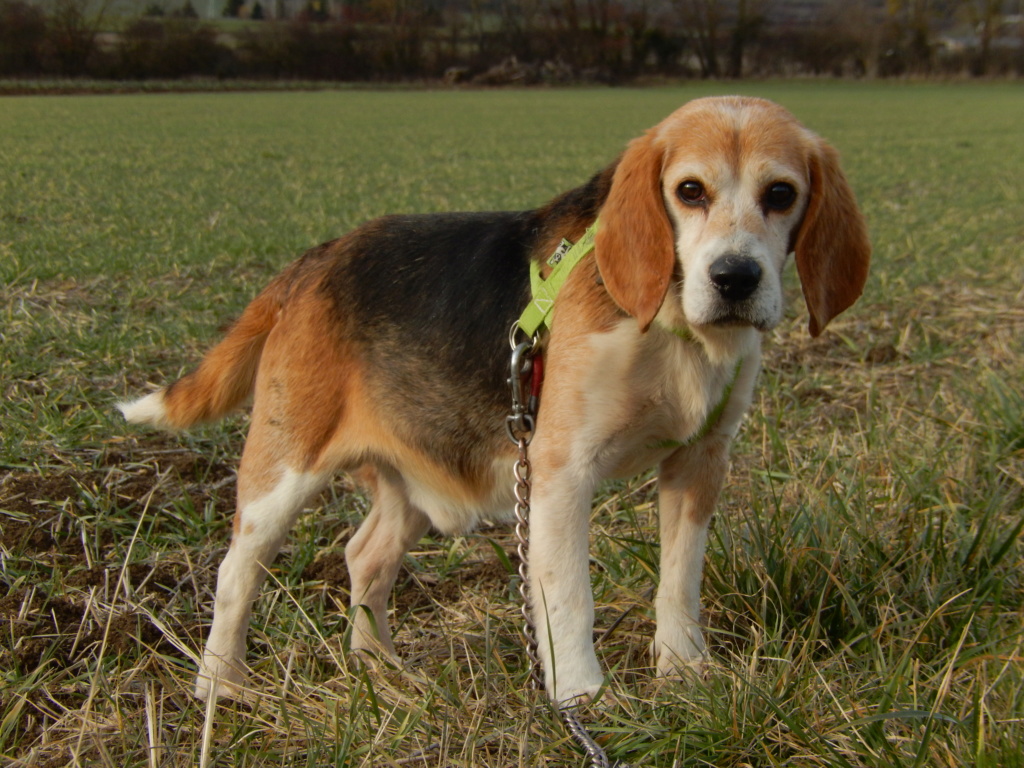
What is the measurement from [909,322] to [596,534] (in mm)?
3580

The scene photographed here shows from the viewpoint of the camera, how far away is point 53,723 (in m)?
2.71

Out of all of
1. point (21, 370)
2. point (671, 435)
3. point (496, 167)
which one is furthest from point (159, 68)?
point (671, 435)

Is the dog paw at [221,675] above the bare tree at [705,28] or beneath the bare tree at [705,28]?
beneath

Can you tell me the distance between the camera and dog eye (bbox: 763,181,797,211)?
2.48 metres

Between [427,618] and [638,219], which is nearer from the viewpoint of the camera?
[638,219]

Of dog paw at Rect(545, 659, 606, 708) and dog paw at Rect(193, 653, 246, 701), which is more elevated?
dog paw at Rect(545, 659, 606, 708)

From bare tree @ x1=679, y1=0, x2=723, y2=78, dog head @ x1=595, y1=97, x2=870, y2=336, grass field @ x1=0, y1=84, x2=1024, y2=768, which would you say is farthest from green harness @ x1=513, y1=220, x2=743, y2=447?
bare tree @ x1=679, y1=0, x2=723, y2=78

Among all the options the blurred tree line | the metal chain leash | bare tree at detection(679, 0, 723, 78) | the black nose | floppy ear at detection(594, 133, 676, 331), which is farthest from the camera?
bare tree at detection(679, 0, 723, 78)

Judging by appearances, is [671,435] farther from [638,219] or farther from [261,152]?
[261,152]

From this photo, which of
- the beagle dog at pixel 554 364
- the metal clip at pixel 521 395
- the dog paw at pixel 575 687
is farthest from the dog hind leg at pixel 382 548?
the dog paw at pixel 575 687

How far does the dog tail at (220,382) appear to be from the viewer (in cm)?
331

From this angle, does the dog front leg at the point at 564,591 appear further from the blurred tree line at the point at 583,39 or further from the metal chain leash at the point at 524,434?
the blurred tree line at the point at 583,39

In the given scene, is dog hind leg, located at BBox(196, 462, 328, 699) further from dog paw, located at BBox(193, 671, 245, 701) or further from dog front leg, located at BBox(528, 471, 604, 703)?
dog front leg, located at BBox(528, 471, 604, 703)

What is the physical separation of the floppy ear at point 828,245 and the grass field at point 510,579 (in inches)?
32.4
